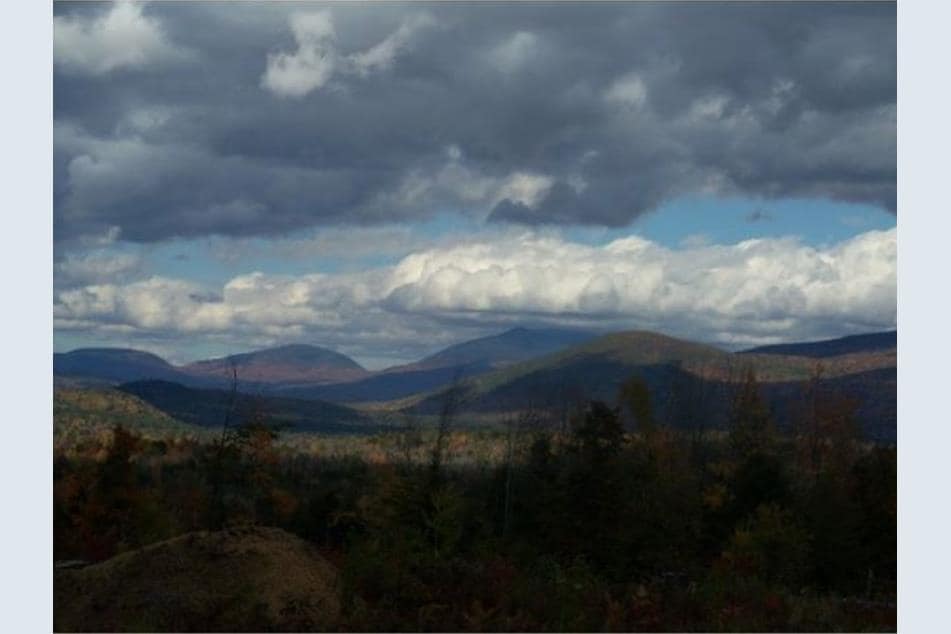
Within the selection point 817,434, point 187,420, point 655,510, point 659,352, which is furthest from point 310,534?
point 659,352

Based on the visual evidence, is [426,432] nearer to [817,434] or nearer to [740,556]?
[817,434]

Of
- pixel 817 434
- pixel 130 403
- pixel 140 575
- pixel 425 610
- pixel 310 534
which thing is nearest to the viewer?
pixel 425 610

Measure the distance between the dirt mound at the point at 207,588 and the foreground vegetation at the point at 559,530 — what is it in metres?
0.28

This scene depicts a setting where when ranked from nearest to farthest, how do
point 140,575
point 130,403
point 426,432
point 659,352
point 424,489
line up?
point 140,575
point 424,489
point 130,403
point 426,432
point 659,352

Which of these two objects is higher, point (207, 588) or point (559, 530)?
point (207, 588)

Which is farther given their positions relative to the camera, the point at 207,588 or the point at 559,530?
the point at 559,530

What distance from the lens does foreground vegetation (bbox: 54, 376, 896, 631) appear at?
18312mm

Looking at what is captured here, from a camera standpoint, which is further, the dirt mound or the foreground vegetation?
the foreground vegetation

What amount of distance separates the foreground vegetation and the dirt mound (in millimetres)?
277

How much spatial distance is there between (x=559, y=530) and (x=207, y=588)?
17508 millimetres

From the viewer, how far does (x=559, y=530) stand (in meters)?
34.4

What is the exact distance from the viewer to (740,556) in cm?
3294

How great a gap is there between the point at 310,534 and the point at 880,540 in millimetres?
20070

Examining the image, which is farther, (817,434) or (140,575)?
(817,434)
